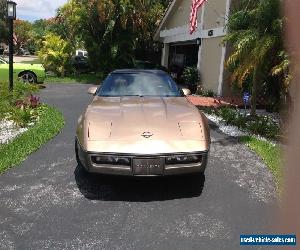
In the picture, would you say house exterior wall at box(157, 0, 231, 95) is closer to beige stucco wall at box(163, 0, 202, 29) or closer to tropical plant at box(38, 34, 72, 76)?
beige stucco wall at box(163, 0, 202, 29)

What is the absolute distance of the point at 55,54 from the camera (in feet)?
75.2

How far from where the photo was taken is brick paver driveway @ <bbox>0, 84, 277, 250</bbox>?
3.75 metres

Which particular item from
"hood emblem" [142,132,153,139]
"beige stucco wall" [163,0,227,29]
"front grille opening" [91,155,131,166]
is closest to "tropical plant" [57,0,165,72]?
"beige stucco wall" [163,0,227,29]

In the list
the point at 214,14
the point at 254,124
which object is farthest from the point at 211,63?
the point at 254,124

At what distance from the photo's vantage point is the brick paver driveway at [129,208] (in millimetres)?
3754

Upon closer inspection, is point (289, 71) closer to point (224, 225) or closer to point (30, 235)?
point (224, 225)

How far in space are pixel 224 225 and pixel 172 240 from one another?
66cm

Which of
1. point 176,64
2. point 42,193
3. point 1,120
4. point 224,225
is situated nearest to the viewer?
point 224,225

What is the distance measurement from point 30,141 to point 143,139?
3466 millimetres

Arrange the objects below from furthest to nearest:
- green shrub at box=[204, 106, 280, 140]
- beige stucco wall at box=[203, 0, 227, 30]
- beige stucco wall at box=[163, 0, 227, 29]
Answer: beige stucco wall at box=[163, 0, 227, 29] < beige stucco wall at box=[203, 0, 227, 30] < green shrub at box=[204, 106, 280, 140]

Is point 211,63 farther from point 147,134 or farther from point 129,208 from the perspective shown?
point 129,208

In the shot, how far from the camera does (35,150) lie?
682 centimetres

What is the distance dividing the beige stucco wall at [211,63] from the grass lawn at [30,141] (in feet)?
24.9

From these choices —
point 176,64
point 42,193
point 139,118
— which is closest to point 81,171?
point 42,193
